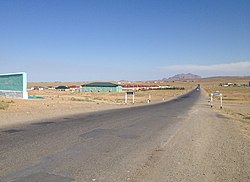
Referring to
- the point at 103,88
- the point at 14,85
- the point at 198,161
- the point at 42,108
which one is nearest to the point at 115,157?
the point at 198,161

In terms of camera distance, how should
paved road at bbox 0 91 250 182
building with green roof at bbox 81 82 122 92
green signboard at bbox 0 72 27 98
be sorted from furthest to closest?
building with green roof at bbox 81 82 122 92 < green signboard at bbox 0 72 27 98 < paved road at bbox 0 91 250 182

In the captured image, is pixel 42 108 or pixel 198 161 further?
pixel 42 108

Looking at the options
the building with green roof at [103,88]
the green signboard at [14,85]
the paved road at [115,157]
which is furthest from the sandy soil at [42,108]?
the building with green roof at [103,88]

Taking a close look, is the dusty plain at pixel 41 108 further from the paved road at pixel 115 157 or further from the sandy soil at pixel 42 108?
the paved road at pixel 115 157

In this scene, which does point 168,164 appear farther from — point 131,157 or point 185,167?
point 131,157

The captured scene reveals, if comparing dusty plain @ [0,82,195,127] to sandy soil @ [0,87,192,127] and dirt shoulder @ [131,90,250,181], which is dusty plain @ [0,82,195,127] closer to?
sandy soil @ [0,87,192,127]

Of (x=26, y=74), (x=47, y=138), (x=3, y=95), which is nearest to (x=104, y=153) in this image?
(x=47, y=138)

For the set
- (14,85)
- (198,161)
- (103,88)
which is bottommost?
(103,88)

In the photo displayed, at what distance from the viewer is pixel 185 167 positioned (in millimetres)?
6930

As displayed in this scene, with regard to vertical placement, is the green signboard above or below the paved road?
above

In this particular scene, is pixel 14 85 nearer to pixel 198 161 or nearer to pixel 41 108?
pixel 41 108

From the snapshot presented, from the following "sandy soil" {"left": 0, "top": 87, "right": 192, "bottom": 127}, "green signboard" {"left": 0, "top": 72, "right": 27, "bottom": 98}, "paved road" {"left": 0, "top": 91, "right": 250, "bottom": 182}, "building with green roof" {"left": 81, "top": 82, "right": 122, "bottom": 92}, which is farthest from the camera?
"building with green roof" {"left": 81, "top": 82, "right": 122, "bottom": 92}

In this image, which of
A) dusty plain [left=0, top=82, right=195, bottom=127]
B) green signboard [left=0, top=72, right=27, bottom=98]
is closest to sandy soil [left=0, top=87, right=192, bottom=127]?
dusty plain [left=0, top=82, right=195, bottom=127]

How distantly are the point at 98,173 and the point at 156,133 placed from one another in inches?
257
